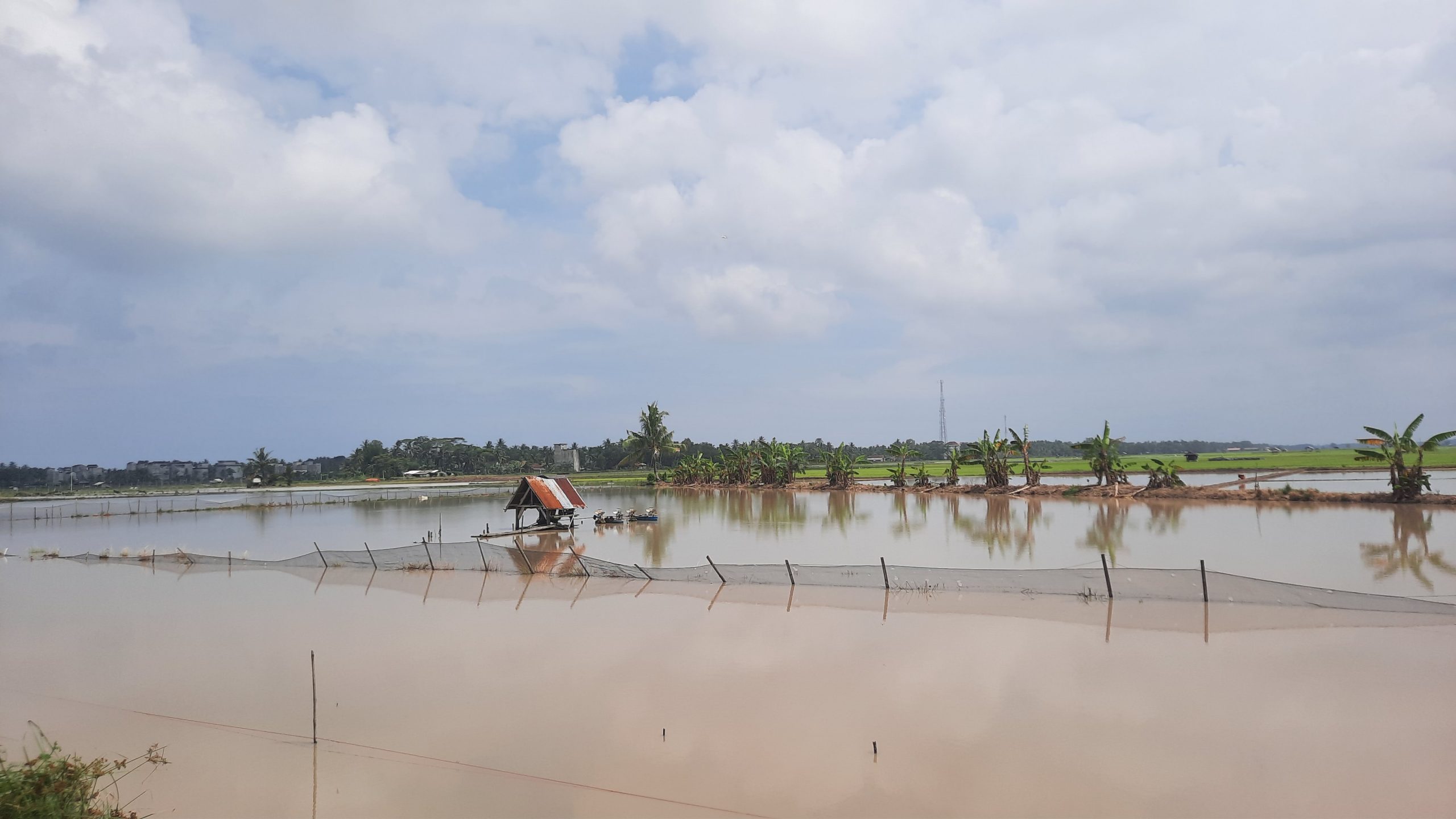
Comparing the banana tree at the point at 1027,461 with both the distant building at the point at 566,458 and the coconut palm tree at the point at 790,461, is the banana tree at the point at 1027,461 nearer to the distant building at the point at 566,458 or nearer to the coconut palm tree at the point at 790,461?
the coconut palm tree at the point at 790,461

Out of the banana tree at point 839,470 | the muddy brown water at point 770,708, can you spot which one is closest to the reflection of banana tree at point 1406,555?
the muddy brown water at point 770,708

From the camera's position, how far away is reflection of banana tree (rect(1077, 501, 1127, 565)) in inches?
784

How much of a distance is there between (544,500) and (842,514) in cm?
1206

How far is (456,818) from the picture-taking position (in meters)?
6.33

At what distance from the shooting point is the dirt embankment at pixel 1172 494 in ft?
91.4

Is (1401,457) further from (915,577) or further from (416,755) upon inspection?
(416,755)

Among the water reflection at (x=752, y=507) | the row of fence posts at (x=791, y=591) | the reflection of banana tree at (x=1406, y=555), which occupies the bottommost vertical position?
the water reflection at (x=752, y=507)

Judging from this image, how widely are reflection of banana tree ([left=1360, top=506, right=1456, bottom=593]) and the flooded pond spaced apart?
0.07m

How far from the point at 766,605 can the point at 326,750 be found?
7048 mm

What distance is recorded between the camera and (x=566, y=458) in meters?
116

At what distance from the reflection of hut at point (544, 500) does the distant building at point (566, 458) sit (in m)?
69.1

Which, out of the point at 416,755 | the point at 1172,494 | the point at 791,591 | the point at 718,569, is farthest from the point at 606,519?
the point at 1172,494

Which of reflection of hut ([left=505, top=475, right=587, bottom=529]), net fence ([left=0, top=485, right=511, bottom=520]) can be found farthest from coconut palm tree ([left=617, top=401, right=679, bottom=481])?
reflection of hut ([left=505, top=475, right=587, bottom=529])

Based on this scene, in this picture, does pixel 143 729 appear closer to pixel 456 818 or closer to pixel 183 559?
pixel 456 818
